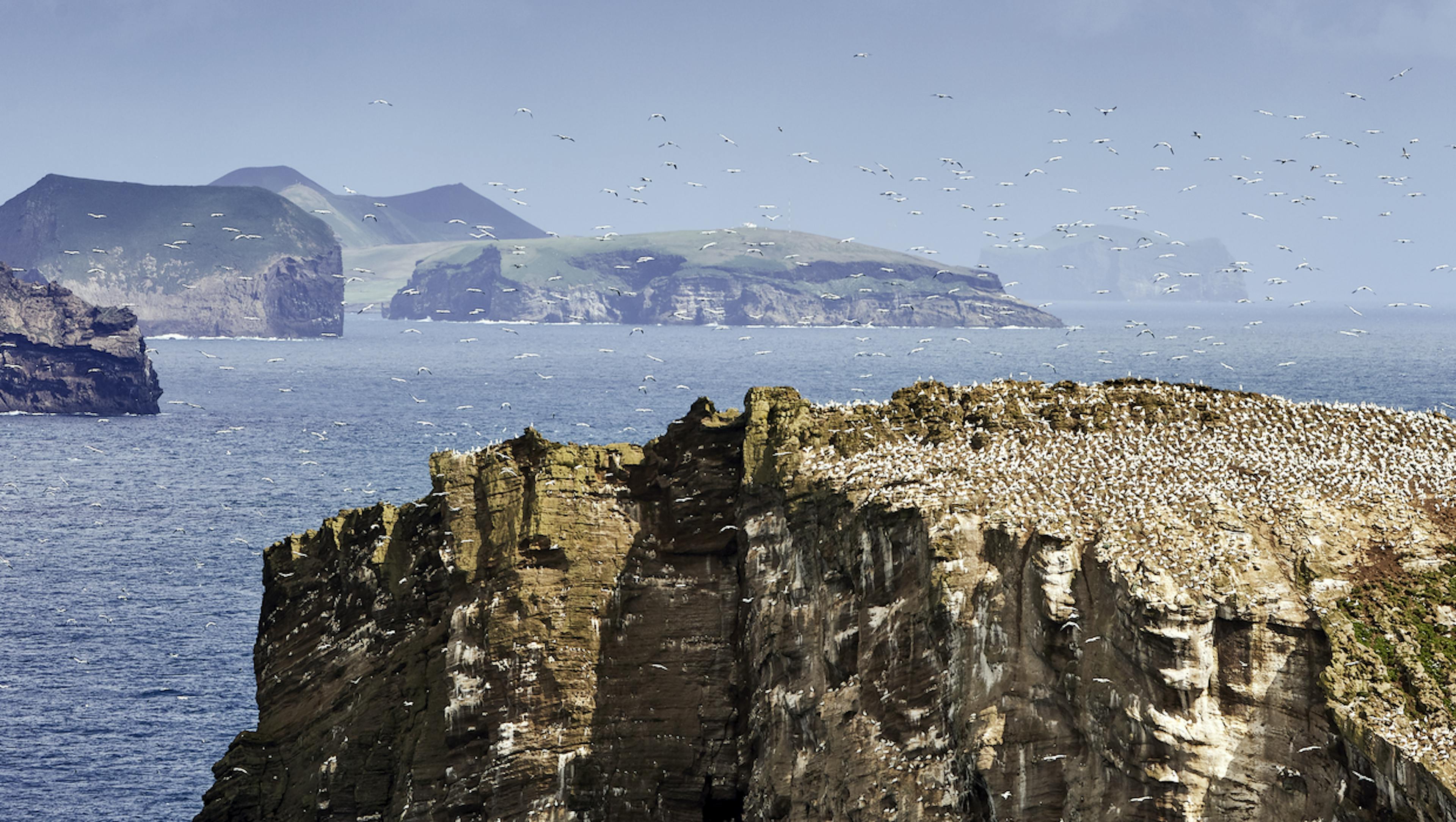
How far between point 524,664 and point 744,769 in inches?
285

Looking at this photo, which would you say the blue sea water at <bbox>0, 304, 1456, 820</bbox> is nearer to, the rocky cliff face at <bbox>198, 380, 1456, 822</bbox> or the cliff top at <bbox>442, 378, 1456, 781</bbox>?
the rocky cliff face at <bbox>198, 380, 1456, 822</bbox>

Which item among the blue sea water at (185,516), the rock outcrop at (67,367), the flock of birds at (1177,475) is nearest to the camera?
the flock of birds at (1177,475)

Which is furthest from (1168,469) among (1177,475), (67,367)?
(67,367)

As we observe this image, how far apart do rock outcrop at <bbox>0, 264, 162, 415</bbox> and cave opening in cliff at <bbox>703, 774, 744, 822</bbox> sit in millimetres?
173537

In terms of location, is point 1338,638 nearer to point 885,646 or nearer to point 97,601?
point 885,646

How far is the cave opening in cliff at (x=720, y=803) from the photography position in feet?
135

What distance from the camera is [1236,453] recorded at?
122 feet

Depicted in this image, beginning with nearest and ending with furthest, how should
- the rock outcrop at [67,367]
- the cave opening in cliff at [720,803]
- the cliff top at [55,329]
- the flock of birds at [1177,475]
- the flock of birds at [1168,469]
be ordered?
1. the flock of birds at [1177,475]
2. the flock of birds at [1168,469]
3. the cave opening in cliff at [720,803]
4. the rock outcrop at [67,367]
5. the cliff top at [55,329]

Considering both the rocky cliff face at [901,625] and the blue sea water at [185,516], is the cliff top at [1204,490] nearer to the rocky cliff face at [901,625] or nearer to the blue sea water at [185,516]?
the rocky cliff face at [901,625]

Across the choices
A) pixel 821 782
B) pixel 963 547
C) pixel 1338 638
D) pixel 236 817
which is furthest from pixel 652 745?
pixel 1338 638

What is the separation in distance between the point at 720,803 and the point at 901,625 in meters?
9.12

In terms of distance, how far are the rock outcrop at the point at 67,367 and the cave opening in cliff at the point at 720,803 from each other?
17354cm

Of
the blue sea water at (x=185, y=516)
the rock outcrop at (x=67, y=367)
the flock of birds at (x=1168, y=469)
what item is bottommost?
the blue sea water at (x=185, y=516)

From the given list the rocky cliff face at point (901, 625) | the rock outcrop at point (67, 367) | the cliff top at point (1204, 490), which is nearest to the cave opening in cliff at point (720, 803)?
the rocky cliff face at point (901, 625)
